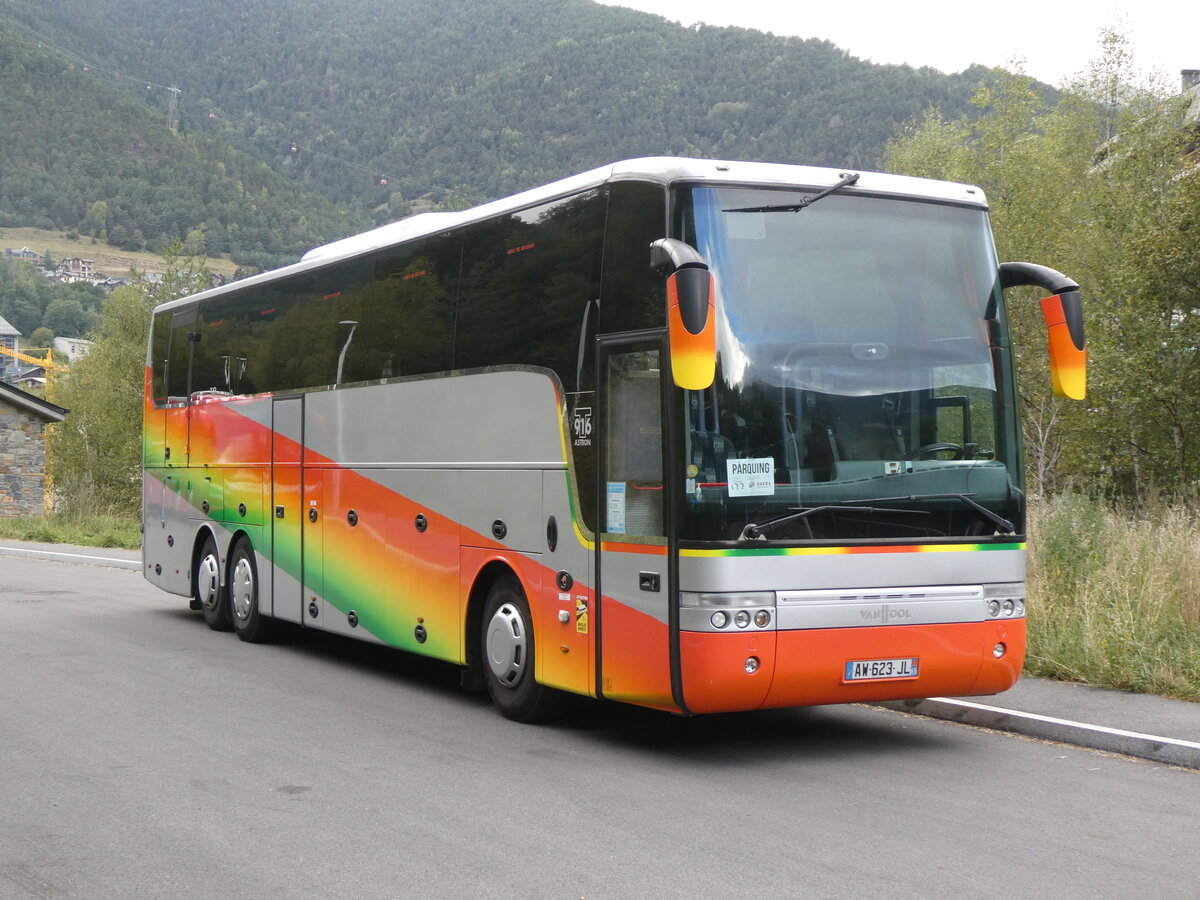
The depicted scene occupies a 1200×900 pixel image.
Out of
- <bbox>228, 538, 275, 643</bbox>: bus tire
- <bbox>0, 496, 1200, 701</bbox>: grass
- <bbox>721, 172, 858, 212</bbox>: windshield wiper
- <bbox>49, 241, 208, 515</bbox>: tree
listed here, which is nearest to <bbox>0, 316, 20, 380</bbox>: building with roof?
<bbox>49, 241, 208, 515</bbox>: tree

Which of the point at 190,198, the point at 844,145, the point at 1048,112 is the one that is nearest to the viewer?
the point at 1048,112

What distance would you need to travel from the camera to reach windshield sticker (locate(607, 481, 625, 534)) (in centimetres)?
809

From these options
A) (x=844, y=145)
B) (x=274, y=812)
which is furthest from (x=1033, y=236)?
(x=844, y=145)

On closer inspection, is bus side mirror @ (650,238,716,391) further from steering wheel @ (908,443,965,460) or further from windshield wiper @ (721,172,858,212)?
steering wheel @ (908,443,965,460)

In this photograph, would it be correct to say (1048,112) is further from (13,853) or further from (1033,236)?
(13,853)

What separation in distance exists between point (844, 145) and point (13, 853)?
9203 cm

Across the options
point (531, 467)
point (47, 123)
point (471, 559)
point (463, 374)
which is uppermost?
point (47, 123)

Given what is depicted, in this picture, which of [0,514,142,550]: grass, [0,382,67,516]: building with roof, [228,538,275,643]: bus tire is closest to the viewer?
[228,538,275,643]: bus tire

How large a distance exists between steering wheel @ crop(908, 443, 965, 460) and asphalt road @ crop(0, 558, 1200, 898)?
176 centimetres

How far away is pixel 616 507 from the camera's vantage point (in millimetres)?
8148

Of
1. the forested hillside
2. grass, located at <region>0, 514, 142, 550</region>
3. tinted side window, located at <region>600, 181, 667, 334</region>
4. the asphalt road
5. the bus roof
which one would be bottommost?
the asphalt road

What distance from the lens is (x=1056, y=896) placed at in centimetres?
539

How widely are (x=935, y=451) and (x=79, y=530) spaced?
2894 cm

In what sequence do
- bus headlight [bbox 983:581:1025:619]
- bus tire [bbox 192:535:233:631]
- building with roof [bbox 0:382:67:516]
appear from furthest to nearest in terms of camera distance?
1. building with roof [bbox 0:382:67:516]
2. bus tire [bbox 192:535:233:631]
3. bus headlight [bbox 983:581:1025:619]
